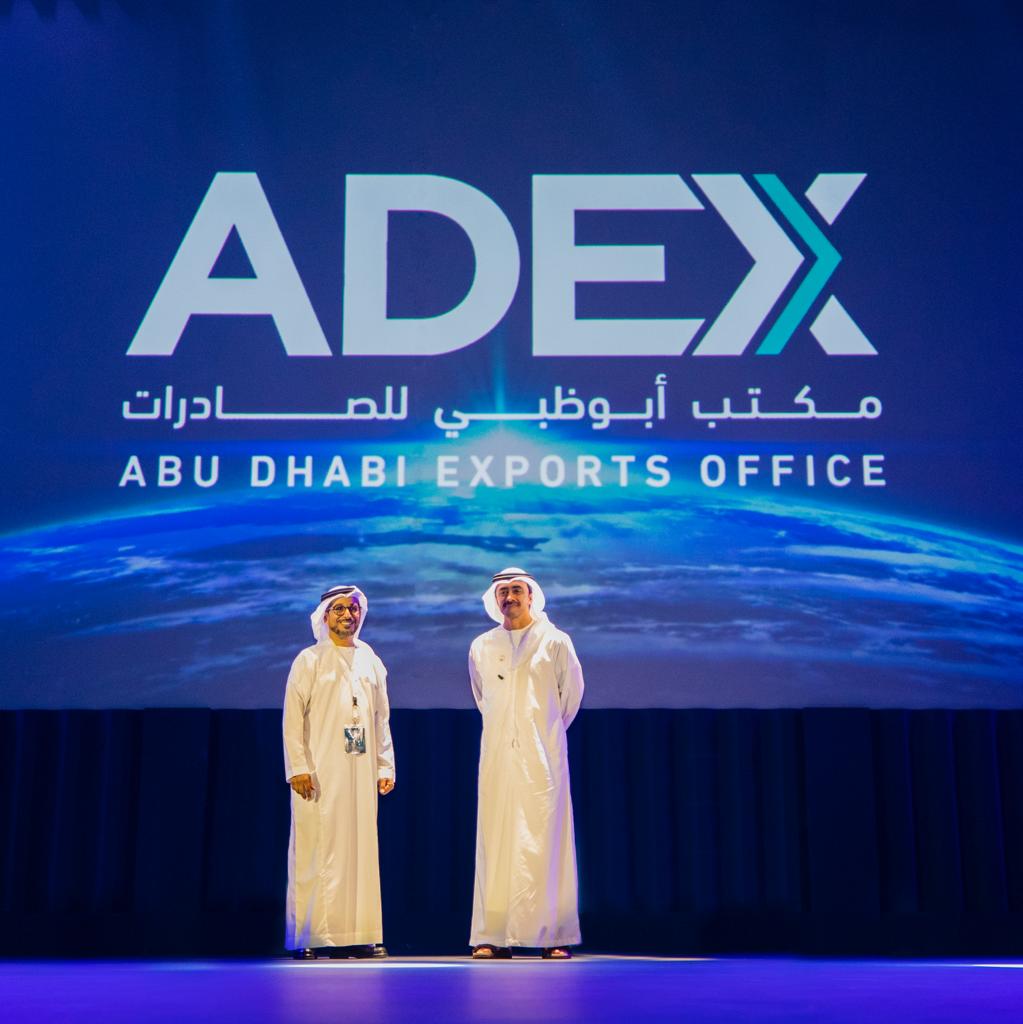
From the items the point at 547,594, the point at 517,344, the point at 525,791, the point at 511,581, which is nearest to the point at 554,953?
the point at 525,791

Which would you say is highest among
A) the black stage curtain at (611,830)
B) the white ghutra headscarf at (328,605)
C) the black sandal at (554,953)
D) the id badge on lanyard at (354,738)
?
the white ghutra headscarf at (328,605)

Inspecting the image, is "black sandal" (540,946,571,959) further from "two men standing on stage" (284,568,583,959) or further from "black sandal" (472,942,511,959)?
"black sandal" (472,942,511,959)

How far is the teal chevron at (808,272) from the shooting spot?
210 inches

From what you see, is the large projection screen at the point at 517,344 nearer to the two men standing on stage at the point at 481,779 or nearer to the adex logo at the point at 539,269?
the adex logo at the point at 539,269

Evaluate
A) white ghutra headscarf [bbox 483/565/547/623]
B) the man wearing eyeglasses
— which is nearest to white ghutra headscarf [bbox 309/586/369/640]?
the man wearing eyeglasses

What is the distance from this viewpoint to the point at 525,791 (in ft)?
14.9

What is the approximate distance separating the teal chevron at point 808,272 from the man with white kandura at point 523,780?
4.53ft

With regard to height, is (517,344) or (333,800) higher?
(517,344)

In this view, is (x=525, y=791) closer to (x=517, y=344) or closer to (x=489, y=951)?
(x=489, y=951)

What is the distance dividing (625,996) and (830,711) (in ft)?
7.40

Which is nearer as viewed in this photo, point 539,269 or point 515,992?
point 515,992

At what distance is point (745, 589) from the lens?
5.14 m

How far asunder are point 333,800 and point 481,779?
469mm

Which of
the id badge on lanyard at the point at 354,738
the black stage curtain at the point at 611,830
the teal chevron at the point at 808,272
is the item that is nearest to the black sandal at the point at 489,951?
the black stage curtain at the point at 611,830
